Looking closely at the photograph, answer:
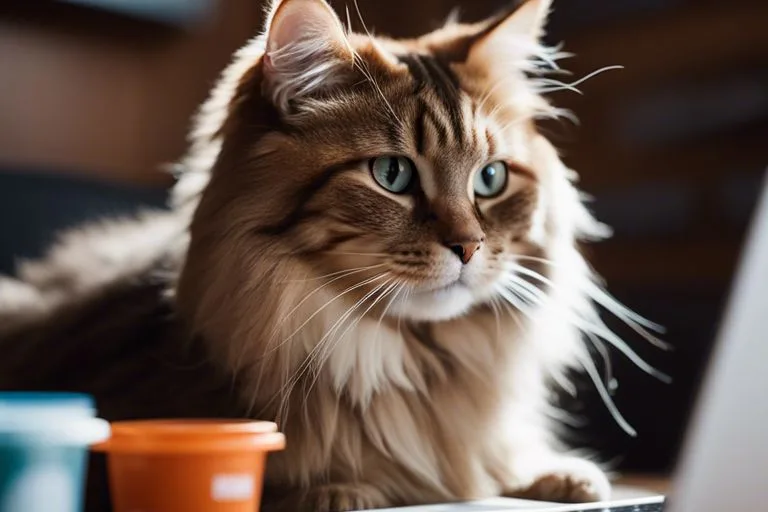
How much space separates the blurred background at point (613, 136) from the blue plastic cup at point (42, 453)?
84cm

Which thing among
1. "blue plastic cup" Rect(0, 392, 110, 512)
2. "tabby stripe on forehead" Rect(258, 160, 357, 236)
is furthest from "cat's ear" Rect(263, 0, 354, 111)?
"blue plastic cup" Rect(0, 392, 110, 512)

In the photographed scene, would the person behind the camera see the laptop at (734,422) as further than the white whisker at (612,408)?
No

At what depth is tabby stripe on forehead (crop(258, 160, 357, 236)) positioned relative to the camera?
1213 mm

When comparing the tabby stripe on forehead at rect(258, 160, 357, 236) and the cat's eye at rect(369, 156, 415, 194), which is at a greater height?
the cat's eye at rect(369, 156, 415, 194)

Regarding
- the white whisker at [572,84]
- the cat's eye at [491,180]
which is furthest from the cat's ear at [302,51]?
the white whisker at [572,84]

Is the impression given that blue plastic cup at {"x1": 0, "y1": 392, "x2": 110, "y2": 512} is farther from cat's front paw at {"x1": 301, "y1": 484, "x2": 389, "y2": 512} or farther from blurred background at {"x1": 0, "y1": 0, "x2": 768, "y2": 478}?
blurred background at {"x1": 0, "y1": 0, "x2": 768, "y2": 478}

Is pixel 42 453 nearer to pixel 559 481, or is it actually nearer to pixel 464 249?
pixel 464 249

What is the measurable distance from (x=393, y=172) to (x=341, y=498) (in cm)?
43

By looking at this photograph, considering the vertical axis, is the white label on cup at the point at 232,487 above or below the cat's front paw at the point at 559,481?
above

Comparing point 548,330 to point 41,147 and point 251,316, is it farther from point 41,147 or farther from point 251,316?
point 41,147

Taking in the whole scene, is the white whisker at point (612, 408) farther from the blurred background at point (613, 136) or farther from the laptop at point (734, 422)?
the laptop at point (734, 422)

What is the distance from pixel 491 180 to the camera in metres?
1.32

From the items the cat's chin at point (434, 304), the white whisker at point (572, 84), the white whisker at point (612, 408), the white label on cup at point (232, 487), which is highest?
the white whisker at point (572, 84)

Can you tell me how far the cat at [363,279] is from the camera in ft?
3.95
